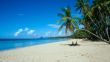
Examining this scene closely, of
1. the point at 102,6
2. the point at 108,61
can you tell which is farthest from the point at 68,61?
the point at 102,6

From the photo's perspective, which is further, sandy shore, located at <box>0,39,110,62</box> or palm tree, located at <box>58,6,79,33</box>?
palm tree, located at <box>58,6,79,33</box>

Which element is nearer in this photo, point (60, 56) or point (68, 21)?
point (60, 56)

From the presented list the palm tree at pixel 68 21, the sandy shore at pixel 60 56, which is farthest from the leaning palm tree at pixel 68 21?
the sandy shore at pixel 60 56

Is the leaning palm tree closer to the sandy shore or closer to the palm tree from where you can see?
the palm tree

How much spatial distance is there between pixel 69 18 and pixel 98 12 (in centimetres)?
436

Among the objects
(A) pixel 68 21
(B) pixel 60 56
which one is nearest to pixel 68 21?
(A) pixel 68 21

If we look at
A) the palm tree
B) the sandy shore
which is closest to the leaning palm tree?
the palm tree

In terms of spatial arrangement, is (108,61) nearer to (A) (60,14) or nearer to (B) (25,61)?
(B) (25,61)

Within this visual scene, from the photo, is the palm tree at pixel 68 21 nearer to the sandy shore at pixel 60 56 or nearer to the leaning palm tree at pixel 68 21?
the leaning palm tree at pixel 68 21

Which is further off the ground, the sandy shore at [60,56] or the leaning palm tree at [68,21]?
the leaning palm tree at [68,21]

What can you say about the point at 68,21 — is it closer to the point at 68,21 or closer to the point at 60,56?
the point at 68,21

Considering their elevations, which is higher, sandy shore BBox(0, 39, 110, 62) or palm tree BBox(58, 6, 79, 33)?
palm tree BBox(58, 6, 79, 33)

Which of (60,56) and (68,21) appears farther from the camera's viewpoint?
Result: (68,21)

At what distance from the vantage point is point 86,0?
2364 cm
